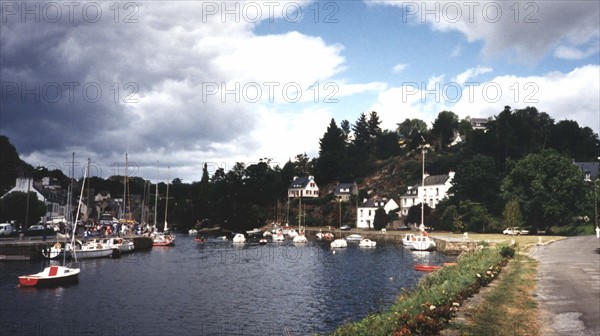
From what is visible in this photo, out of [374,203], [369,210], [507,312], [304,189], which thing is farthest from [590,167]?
[507,312]

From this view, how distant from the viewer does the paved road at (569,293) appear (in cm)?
2028

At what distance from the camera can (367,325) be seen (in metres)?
19.3

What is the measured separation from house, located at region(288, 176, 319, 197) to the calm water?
112 meters

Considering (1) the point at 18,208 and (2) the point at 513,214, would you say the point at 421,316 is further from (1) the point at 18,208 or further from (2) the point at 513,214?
(1) the point at 18,208

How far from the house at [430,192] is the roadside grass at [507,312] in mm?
115349

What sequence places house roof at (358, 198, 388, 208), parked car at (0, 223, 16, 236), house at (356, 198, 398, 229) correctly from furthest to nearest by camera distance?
house roof at (358, 198, 388, 208) < house at (356, 198, 398, 229) < parked car at (0, 223, 16, 236)

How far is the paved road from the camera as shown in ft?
66.5

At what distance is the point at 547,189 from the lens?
9519 centimetres

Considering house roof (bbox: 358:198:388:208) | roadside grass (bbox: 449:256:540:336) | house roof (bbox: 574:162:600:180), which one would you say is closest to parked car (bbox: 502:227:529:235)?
house roof (bbox: 574:162:600:180)

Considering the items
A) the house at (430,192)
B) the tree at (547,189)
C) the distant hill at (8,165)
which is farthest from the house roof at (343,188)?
the distant hill at (8,165)

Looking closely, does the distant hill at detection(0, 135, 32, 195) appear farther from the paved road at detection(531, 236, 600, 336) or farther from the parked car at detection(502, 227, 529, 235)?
the paved road at detection(531, 236, 600, 336)

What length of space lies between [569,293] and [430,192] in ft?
411

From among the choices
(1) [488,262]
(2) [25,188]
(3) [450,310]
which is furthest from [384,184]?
(3) [450,310]

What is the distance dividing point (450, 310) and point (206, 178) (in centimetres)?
17874
